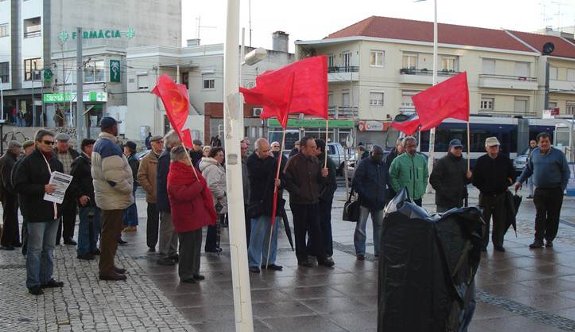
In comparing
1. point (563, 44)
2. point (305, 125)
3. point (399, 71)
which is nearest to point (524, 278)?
point (305, 125)

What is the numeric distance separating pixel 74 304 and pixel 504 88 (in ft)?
165

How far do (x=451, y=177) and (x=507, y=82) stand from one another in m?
45.1

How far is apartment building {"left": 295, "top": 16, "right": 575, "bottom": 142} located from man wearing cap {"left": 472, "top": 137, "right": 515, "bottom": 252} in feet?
101

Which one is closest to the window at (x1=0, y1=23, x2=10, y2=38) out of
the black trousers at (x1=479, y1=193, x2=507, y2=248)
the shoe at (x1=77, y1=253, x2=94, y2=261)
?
the shoe at (x1=77, y1=253, x2=94, y2=261)

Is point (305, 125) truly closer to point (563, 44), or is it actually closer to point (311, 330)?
point (311, 330)

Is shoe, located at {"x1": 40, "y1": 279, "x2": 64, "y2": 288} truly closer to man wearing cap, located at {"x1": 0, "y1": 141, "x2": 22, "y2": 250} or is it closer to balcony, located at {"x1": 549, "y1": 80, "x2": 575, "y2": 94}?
man wearing cap, located at {"x1": 0, "y1": 141, "x2": 22, "y2": 250}

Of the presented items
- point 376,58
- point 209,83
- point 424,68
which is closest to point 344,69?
point 376,58

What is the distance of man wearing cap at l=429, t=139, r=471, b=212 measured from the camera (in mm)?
9938

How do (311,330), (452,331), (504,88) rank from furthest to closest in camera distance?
1. (504,88)
2. (311,330)
3. (452,331)

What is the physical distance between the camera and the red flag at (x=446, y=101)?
1084 cm

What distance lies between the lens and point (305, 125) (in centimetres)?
3472

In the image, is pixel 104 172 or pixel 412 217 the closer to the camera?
pixel 412 217

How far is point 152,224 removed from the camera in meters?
9.94

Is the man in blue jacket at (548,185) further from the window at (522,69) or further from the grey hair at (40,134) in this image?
the window at (522,69)
